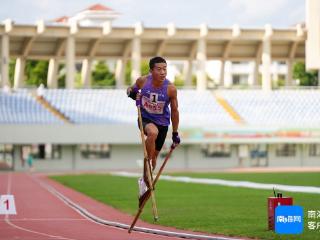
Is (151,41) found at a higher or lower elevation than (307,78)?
higher

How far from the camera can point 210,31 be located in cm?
8612

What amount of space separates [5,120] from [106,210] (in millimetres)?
44867

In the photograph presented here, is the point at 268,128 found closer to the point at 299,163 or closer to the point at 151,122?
the point at 299,163

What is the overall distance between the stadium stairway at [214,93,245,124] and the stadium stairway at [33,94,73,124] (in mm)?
13412

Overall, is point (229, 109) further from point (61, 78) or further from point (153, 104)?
point (153, 104)

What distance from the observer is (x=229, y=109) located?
3113 inches

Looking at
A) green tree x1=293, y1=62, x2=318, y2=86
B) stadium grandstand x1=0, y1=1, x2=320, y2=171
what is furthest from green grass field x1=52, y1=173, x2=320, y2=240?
green tree x1=293, y1=62, x2=318, y2=86

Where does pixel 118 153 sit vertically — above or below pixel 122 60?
below

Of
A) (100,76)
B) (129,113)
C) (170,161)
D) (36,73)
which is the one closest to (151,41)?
(129,113)

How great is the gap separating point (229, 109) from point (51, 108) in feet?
47.9

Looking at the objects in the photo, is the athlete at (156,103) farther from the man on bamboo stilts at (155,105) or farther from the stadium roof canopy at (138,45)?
the stadium roof canopy at (138,45)

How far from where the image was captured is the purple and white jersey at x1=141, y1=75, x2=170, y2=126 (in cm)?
1532

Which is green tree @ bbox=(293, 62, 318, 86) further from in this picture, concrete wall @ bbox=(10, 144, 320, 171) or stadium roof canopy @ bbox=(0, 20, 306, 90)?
concrete wall @ bbox=(10, 144, 320, 171)

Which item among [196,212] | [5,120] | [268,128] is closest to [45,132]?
[5,120]
